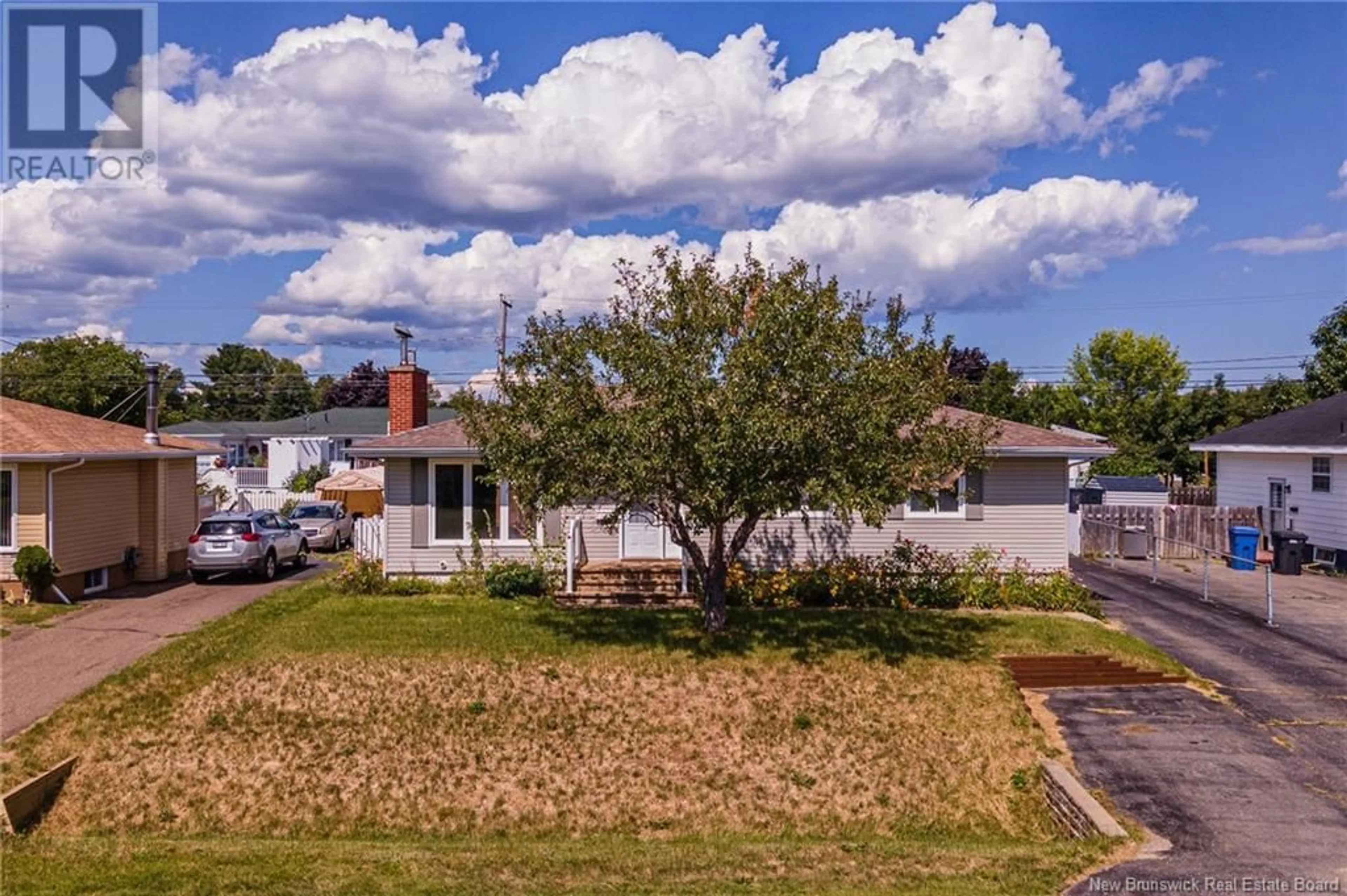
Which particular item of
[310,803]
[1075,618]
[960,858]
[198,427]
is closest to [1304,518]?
[1075,618]

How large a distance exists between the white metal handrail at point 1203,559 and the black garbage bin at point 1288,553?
12.1 inches

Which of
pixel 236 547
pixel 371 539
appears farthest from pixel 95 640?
pixel 236 547

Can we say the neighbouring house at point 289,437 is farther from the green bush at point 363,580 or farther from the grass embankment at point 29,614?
the green bush at point 363,580

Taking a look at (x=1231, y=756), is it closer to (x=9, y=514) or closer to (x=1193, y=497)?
(x=9, y=514)

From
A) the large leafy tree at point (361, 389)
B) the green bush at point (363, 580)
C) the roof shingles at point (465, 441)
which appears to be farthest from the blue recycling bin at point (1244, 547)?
the large leafy tree at point (361, 389)

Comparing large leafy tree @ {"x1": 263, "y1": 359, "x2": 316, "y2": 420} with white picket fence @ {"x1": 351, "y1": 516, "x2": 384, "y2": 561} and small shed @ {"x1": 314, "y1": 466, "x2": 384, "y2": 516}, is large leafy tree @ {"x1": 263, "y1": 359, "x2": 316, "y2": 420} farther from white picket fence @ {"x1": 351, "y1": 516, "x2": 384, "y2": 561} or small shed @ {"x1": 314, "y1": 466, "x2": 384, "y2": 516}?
white picket fence @ {"x1": 351, "y1": 516, "x2": 384, "y2": 561}

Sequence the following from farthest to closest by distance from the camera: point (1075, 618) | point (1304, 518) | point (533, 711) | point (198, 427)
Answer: point (198, 427) < point (1304, 518) < point (1075, 618) < point (533, 711)

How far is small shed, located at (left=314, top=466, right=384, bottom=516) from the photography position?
32.2 m

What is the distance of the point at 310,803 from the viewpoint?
417 inches

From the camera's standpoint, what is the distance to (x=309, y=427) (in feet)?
168

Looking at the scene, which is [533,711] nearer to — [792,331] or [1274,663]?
[792,331]

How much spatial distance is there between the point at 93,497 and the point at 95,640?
17.2ft

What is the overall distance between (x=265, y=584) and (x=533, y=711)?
1111 centimetres

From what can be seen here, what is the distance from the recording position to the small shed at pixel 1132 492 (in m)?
30.4
